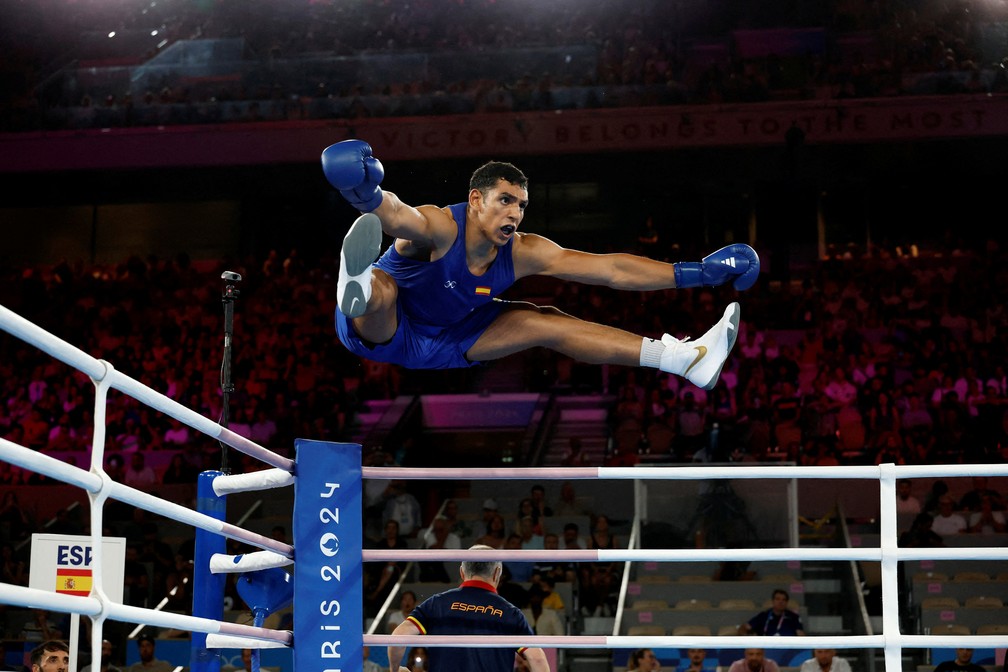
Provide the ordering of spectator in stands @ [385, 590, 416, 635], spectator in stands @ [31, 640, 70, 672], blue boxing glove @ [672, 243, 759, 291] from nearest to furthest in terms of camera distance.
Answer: blue boxing glove @ [672, 243, 759, 291] < spectator in stands @ [31, 640, 70, 672] < spectator in stands @ [385, 590, 416, 635]

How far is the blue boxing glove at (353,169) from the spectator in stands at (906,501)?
254 inches

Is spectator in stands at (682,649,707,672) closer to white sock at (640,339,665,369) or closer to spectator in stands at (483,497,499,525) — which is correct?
spectator in stands at (483,497,499,525)

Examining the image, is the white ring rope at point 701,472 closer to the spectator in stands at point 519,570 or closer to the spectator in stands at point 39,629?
the spectator in stands at point 519,570

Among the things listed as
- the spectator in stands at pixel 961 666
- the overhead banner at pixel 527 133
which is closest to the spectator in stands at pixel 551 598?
the spectator in stands at pixel 961 666

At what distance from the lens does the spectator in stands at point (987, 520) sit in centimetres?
781

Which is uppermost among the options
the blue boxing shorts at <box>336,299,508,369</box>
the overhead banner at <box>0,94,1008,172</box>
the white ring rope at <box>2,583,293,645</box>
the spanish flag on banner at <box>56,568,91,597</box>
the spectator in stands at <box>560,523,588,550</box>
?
the overhead banner at <box>0,94,1008,172</box>

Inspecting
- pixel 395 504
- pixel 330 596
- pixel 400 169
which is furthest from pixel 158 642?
pixel 400 169

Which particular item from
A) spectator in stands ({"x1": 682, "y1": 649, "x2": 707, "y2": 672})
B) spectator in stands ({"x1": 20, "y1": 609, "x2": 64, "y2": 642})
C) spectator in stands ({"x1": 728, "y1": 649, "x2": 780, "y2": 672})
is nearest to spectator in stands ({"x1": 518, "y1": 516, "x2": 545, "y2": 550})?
spectator in stands ({"x1": 682, "y1": 649, "x2": 707, "y2": 672})

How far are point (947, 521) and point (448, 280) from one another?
5.82 m

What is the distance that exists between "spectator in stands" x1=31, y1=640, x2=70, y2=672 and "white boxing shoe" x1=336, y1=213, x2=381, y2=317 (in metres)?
2.22

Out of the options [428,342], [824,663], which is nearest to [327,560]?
[428,342]

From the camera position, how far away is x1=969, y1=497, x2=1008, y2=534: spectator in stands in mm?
7812

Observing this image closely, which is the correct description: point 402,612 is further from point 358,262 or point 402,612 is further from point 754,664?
point 358,262

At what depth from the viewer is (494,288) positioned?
3.51 metres
